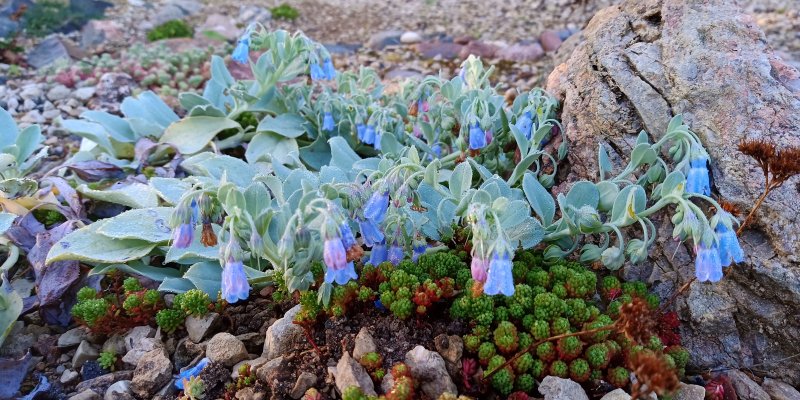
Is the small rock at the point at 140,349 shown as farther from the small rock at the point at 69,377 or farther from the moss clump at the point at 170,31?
the moss clump at the point at 170,31

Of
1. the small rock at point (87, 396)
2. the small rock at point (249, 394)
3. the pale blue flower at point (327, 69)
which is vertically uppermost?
the pale blue flower at point (327, 69)

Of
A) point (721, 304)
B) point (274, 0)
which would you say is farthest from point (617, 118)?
point (274, 0)

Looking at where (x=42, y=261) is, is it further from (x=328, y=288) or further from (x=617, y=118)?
(x=617, y=118)

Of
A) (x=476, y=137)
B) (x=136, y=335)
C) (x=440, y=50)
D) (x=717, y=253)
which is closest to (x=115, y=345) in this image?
(x=136, y=335)

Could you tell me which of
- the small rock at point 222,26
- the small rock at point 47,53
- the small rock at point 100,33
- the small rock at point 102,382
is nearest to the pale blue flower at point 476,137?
the small rock at point 102,382

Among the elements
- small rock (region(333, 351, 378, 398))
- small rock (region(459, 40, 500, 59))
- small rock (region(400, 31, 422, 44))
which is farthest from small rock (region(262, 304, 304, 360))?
small rock (region(400, 31, 422, 44))

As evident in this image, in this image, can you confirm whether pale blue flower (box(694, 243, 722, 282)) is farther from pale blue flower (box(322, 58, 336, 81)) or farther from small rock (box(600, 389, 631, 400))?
pale blue flower (box(322, 58, 336, 81))
